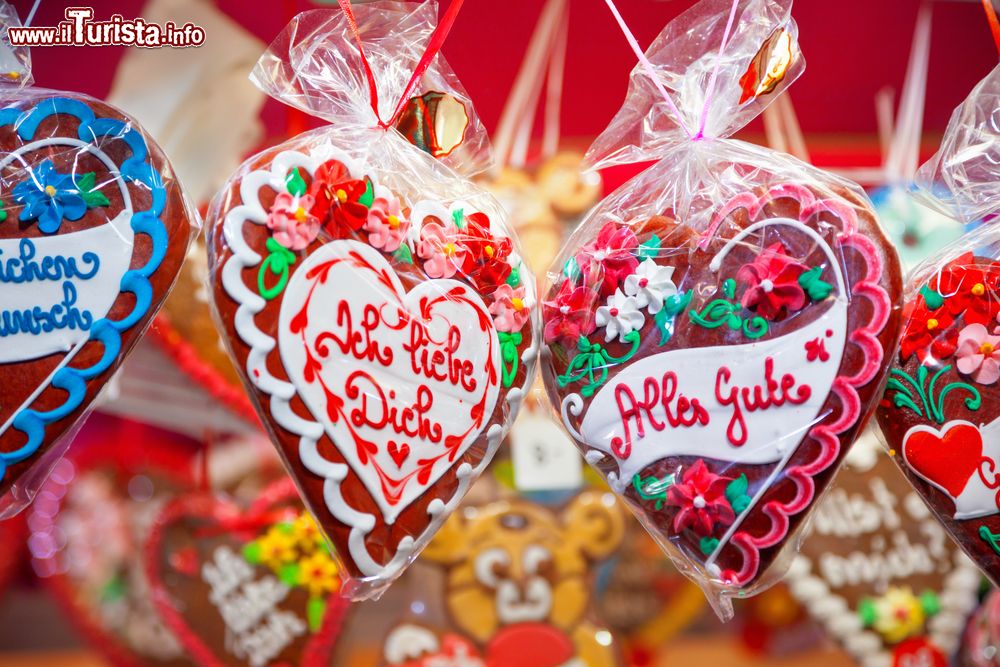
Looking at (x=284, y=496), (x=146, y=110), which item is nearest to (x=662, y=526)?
(x=284, y=496)

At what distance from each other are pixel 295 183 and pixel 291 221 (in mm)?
43

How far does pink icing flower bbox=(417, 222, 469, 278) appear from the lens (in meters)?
1.06

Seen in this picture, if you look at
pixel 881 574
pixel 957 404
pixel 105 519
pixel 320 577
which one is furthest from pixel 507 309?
pixel 105 519

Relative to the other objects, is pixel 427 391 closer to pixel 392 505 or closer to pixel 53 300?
pixel 392 505

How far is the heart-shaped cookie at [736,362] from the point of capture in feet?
3.41

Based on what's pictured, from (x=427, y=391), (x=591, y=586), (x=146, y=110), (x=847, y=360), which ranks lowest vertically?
(x=591, y=586)

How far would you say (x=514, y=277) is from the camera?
112 centimetres

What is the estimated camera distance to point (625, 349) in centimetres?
108

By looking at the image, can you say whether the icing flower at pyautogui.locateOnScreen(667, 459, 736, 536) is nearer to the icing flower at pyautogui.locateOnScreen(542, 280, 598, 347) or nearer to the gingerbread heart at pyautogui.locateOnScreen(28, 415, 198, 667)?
the icing flower at pyautogui.locateOnScreen(542, 280, 598, 347)

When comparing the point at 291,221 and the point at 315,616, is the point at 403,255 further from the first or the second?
the point at 315,616

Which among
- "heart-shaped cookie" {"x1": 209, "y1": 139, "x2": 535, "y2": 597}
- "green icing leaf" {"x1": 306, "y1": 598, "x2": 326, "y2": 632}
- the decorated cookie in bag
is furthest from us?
the decorated cookie in bag

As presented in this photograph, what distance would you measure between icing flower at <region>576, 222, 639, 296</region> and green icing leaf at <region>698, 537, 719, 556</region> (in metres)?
0.30

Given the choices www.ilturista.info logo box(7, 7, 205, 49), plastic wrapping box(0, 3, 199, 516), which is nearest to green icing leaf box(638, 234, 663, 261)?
plastic wrapping box(0, 3, 199, 516)

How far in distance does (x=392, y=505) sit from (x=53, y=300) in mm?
413
